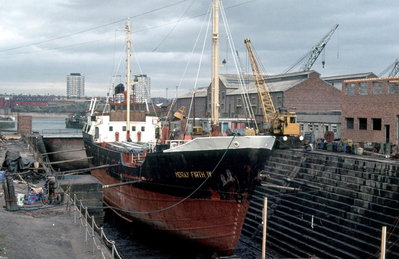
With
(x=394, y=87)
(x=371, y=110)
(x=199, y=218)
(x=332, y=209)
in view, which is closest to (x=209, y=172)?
(x=199, y=218)

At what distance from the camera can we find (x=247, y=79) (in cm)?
8119

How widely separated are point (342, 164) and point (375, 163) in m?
2.59

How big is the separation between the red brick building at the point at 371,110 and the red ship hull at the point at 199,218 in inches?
797

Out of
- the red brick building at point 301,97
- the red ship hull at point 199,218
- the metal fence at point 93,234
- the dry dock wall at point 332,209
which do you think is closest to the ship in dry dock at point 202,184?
the red ship hull at point 199,218

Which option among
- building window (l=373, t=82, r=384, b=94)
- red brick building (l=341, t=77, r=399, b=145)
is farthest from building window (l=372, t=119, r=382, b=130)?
building window (l=373, t=82, r=384, b=94)

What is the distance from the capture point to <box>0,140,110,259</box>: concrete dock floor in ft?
41.3

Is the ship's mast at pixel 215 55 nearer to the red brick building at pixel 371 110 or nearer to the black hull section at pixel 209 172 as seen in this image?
the black hull section at pixel 209 172

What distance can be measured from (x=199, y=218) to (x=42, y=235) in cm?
725

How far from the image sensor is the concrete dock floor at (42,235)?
12.6 meters

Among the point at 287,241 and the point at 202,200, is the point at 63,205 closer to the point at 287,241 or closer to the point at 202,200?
the point at 202,200

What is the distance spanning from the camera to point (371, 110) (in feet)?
113

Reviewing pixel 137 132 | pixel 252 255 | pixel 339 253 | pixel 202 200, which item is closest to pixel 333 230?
pixel 339 253

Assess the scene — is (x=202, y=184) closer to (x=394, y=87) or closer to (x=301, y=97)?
(x=394, y=87)

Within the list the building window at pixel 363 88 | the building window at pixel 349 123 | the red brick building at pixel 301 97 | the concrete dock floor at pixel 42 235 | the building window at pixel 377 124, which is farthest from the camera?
the red brick building at pixel 301 97
